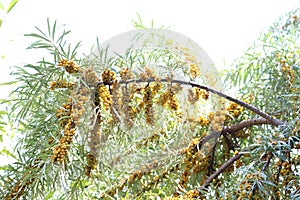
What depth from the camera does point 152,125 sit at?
83 cm

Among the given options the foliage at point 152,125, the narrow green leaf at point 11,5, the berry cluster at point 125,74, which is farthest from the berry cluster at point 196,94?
the narrow green leaf at point 11,5

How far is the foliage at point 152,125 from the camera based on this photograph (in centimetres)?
64

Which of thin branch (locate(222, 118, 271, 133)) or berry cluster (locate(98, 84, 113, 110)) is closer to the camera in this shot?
berry cluster (locate(98, 84, 113, 110))

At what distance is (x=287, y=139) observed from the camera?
677 mm

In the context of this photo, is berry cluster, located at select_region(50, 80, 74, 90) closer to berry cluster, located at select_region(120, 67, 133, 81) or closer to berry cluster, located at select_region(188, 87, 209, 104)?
berry cluster, located at select_region(120, 67, 133, 81)

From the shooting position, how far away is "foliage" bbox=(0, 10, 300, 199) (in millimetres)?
645

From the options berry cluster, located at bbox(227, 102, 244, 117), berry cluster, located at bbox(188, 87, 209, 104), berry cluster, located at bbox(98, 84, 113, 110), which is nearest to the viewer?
berry cluster, located at bbox(98, 84, 113, 110)

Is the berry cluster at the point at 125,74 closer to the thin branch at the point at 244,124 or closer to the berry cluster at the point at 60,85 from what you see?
the berry cluster at the point at 60,85

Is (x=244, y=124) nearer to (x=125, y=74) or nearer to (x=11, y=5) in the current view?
(x=125, y=74)

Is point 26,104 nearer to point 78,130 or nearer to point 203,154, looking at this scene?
point 78,130

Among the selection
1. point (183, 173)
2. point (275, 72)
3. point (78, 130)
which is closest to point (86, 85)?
point (78, 130)

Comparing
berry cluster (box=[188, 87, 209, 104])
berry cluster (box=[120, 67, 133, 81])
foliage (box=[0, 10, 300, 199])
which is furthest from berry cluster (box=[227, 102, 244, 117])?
berry cluster (box=[120, 67, 133, 81])

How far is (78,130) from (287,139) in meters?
0.27

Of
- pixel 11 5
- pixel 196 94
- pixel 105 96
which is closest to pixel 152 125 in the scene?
pixel 196 94
